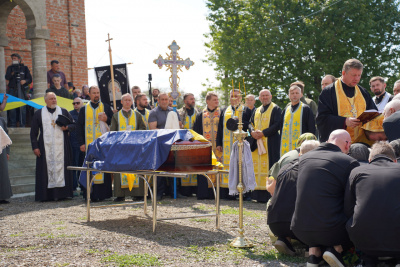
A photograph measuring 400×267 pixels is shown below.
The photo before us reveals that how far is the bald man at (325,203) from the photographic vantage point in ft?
16.0

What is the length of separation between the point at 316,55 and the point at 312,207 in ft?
71.4

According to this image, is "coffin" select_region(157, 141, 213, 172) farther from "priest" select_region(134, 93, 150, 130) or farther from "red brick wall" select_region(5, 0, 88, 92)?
"red brick wall" select_region(5, 0, 88, 92)

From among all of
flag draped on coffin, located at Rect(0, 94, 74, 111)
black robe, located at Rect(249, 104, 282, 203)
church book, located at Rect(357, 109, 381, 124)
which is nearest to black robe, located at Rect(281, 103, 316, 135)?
black robe, located at Rect(249, 104, 282, 203)

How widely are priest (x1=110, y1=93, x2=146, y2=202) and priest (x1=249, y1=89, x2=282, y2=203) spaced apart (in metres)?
2.33

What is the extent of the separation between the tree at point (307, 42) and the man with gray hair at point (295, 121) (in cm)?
1512

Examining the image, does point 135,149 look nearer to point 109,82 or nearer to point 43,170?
point 43,170

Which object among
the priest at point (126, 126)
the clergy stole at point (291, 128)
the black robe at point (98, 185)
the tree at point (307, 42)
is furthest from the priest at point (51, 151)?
the tree at point (307, 42)

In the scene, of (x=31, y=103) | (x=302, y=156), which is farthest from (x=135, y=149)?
(x=31, y=103)

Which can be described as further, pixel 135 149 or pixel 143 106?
pixel 143 106

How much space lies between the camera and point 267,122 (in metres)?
10.4

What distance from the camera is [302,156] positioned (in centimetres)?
520

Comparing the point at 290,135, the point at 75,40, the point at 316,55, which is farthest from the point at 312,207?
the point at 316,55

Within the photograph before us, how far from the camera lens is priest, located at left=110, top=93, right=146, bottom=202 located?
10.6 m

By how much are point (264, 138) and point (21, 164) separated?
6309mm
